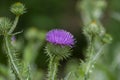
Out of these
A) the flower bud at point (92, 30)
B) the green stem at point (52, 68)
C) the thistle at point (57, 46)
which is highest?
the thistle at point (57, 46)

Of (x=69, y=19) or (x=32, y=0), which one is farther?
(x=69, y=19)

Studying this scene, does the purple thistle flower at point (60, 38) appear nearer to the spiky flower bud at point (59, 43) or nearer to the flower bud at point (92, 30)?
the spiky flower bud at point (59, 43)

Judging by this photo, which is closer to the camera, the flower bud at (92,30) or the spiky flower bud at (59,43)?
the spiky flower bud at (59,43)

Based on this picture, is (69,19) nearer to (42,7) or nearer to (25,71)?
(42,7)

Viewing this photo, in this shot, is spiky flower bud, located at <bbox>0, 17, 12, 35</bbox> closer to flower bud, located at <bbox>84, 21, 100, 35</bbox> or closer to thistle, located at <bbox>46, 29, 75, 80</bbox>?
thistle, located at <bbox>46, 29, 75, 80</bbox>

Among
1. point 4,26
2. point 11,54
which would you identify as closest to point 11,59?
point 11,54

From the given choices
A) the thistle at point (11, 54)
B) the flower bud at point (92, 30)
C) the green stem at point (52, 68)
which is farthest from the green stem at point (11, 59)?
the flower bud at point (92, 30)

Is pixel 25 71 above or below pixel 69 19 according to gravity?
above

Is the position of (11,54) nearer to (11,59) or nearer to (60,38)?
(11,59)

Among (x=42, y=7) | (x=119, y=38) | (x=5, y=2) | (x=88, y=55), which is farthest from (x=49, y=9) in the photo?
(x=88, y=55)
